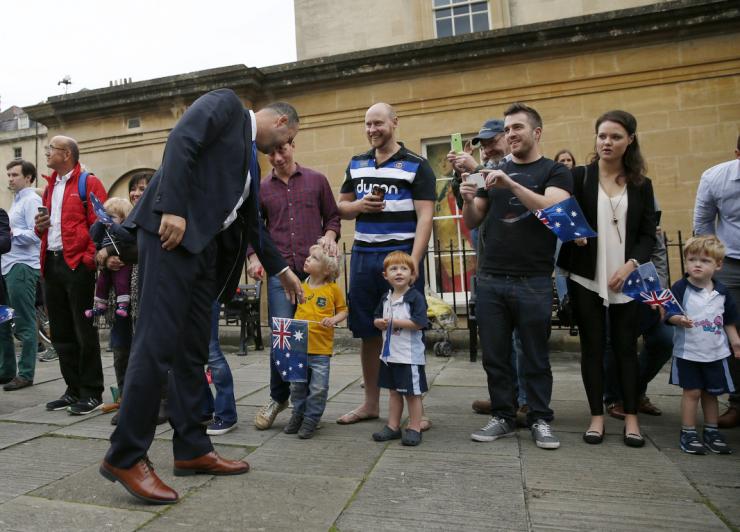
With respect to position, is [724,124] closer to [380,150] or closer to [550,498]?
[380,150]

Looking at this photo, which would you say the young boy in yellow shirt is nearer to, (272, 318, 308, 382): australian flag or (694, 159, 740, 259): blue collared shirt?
(272, 318, 308, 382): australian flag

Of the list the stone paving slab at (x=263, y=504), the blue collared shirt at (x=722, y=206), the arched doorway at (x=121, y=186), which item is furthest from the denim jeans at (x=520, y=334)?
the arched doorway at (x=121, y=186)

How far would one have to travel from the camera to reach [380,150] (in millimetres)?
3686

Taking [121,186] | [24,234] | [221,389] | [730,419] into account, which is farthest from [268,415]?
[121,186]

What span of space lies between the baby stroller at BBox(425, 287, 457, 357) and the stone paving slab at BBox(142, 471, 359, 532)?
437 cm

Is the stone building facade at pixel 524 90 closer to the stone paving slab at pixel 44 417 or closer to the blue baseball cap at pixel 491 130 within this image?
the blue baseball cap at pixel 491 130

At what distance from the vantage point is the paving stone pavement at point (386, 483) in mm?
2143

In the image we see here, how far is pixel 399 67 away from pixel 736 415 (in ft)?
22.2

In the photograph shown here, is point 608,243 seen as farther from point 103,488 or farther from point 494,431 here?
point 103,488

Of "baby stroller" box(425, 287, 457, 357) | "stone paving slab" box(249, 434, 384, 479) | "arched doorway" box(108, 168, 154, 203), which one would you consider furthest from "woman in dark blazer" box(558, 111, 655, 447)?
"arched doorway" box(108, 168, 154, 203)

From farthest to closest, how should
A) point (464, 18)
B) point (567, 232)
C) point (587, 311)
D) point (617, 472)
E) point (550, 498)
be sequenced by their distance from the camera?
1. point (464, 18)
2. point (587, 311)
3. point (567, 232)
4. point (617, 472)
5. point (550, 498)

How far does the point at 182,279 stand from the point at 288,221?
130cm

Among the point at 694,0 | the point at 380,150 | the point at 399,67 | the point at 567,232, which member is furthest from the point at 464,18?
the point at 567,232

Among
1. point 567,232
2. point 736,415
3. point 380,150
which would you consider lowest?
point 736,415
